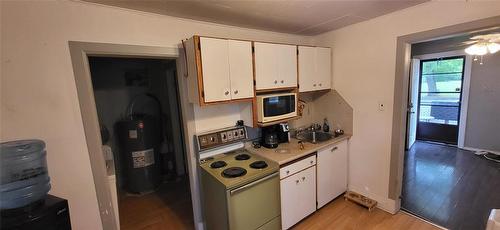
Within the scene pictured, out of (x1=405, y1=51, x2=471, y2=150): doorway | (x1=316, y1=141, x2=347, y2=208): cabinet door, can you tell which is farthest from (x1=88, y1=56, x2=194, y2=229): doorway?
(x1=405, y1=51, x2=471, y2=150): doorway

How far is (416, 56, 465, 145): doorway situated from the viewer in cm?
438

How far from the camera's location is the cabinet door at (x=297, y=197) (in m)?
2.12

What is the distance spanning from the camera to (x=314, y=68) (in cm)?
257

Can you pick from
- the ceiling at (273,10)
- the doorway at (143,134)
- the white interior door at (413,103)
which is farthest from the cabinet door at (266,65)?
the white interior door at (413,103)

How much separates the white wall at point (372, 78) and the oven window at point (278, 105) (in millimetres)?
898

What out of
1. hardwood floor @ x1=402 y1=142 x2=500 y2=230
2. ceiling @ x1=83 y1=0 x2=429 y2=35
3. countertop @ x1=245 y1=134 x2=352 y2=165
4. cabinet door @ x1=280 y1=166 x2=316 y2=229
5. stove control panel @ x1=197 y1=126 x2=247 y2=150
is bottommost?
hardwood floor @ x1=402 y1=142 x2=500 y2=230

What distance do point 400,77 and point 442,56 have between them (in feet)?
10.7

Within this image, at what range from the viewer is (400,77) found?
2215mm

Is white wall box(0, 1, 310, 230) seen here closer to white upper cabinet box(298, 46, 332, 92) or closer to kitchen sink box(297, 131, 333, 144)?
white upper cabinet box(298, 46, 332, 92)

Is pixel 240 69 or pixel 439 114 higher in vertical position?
pixel 240 69

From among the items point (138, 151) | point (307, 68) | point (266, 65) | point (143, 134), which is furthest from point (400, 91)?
point (138, 151)

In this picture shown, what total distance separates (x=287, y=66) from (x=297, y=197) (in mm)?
1399

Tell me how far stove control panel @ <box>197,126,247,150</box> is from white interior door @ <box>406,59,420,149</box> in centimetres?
376

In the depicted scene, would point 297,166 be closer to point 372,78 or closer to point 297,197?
point 297,197
